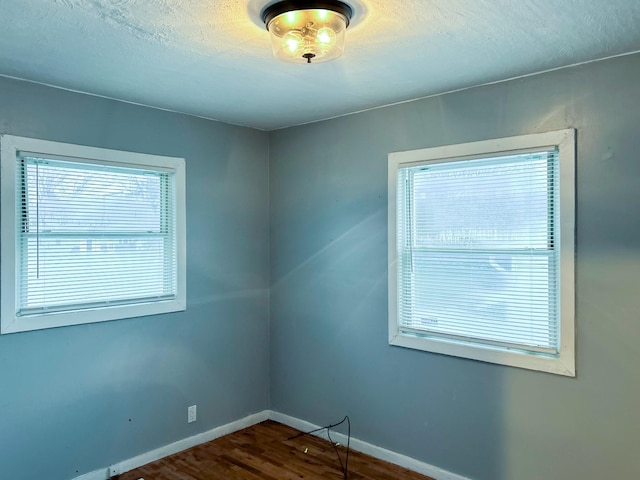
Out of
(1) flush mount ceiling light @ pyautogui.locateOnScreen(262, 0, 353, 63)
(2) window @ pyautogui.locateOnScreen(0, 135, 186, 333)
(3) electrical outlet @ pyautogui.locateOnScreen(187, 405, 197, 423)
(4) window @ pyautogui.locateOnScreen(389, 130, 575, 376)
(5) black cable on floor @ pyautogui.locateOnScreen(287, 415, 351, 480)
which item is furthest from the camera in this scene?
(3) electrical outlet @ pyautogui.locateOnScreen(187, 405, 197, 423)

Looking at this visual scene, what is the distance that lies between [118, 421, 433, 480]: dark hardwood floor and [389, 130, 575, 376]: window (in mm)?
897

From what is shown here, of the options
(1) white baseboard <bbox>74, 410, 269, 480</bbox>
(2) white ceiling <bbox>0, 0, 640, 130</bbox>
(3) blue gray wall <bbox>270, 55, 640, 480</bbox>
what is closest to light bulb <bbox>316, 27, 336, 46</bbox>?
(2) white ceiling <bbox>0, 0, 640, 130</bbox>

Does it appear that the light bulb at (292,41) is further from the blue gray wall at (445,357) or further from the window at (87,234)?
the window at (87,234)

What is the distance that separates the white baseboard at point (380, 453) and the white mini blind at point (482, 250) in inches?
34.7

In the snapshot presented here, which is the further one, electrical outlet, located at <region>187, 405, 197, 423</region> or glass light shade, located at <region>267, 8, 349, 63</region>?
electrical outlet, located at <region>187, 405, 197, 423</region>

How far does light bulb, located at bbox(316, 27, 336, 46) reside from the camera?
1.83 m

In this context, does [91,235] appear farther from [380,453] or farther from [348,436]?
[380,453]

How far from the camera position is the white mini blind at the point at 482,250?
103 inches

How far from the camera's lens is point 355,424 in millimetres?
3465

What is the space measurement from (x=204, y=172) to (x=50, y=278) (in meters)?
1.33

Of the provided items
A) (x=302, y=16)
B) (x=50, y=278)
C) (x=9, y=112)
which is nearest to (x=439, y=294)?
(x=302, y=16)

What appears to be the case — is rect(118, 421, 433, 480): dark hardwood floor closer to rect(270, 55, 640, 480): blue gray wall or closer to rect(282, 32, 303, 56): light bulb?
rect(270, 55, 640, 480): blue gray wall

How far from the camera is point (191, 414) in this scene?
11.5ft

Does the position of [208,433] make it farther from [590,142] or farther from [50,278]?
[590,142]
